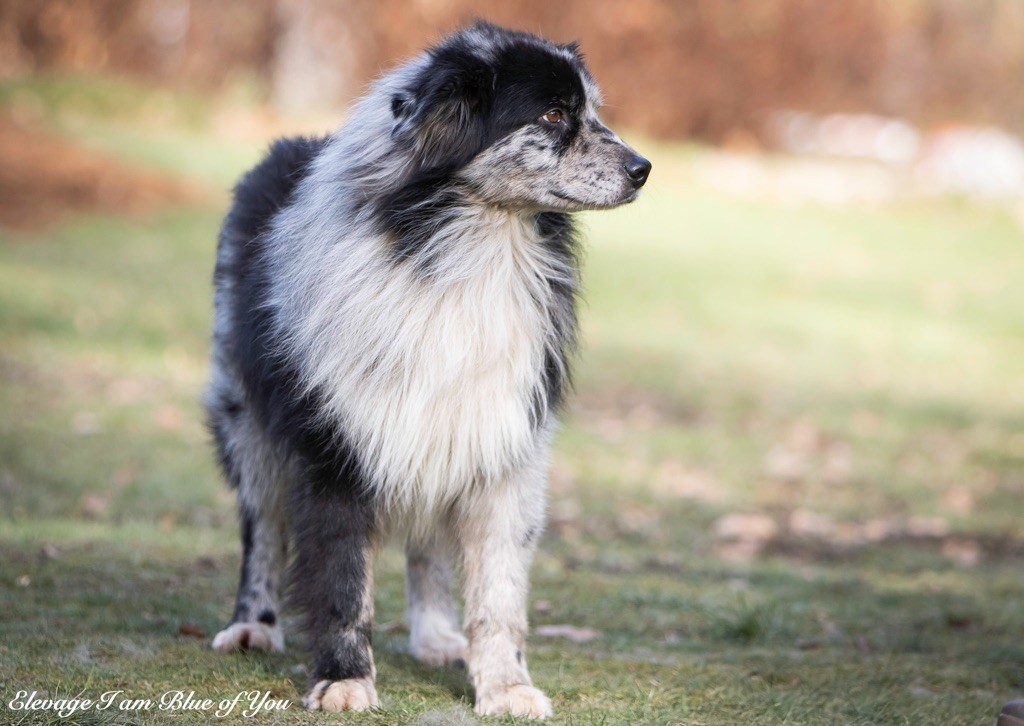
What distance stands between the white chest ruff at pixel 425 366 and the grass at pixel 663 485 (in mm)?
723

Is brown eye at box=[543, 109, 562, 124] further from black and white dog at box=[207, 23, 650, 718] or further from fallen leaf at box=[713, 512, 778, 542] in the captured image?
fallen leaf at box=[713, 512, 778, 542]

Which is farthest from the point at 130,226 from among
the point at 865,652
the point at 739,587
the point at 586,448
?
the point at 865,652

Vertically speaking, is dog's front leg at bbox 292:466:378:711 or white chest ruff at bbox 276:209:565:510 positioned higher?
white chest ruff at bbox 276:209:565:510

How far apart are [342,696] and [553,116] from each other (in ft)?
6.12

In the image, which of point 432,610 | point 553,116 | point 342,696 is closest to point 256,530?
point 432,610

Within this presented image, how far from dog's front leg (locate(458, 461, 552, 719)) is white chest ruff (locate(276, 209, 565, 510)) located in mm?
95

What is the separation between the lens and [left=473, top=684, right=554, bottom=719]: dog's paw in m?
3.46

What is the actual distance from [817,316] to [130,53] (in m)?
13.9

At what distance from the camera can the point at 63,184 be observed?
49.9 feet

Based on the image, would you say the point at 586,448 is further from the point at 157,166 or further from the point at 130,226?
the point at 157,166

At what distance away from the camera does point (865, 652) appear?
179 inches

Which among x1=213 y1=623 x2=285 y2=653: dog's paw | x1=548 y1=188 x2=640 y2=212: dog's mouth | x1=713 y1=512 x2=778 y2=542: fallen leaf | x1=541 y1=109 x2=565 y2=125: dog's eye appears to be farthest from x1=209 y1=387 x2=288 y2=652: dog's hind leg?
x1=713 y1=512 x2=778 y2=542: fallen leaf

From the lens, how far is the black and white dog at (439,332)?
11.8ft

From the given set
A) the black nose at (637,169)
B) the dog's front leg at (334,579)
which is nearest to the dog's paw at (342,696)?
the dog's front leg at (334,579)
